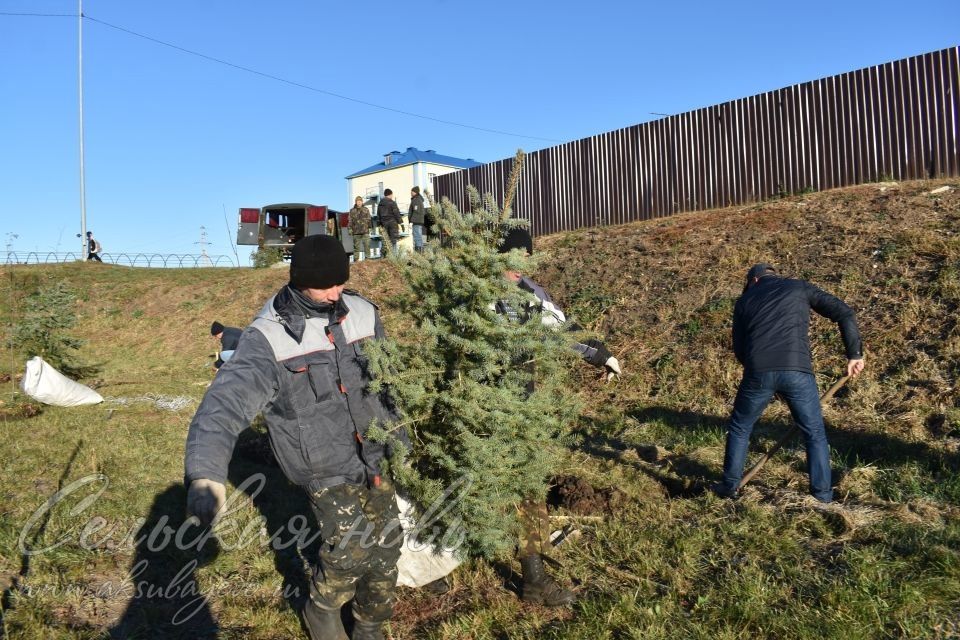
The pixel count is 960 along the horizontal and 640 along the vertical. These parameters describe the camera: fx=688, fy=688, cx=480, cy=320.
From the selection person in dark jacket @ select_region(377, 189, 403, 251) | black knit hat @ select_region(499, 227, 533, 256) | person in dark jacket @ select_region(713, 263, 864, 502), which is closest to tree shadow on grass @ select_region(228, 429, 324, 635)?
black knit hat @ select_region(499, 227, 533, 256)

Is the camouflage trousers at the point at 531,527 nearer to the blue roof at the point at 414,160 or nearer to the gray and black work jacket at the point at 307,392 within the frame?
the gray and black work jacket at the point at 307,392

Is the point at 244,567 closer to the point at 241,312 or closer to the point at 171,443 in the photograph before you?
the point at 171,443

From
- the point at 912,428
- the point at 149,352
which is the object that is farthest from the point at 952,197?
the point at 149,352

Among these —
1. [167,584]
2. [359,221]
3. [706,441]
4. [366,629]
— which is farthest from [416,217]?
[366,629]

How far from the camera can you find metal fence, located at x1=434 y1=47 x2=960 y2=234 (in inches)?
403

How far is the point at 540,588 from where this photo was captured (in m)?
3.58

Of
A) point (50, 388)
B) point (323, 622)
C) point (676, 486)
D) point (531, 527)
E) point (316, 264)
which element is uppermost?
point (316, 264)

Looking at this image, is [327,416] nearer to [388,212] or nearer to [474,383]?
[474,383]

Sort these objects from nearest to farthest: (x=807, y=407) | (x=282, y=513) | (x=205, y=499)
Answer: (x=205, y=499)
(x=807, y=407)
(x=282, y=513)

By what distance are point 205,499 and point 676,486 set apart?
12.5 feet

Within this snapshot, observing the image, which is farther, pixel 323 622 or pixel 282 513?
pixel 282 513

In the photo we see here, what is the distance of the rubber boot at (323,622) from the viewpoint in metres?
3.13

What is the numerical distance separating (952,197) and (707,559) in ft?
25.7

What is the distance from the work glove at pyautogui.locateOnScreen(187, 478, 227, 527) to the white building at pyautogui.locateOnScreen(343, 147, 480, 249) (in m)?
52.0
